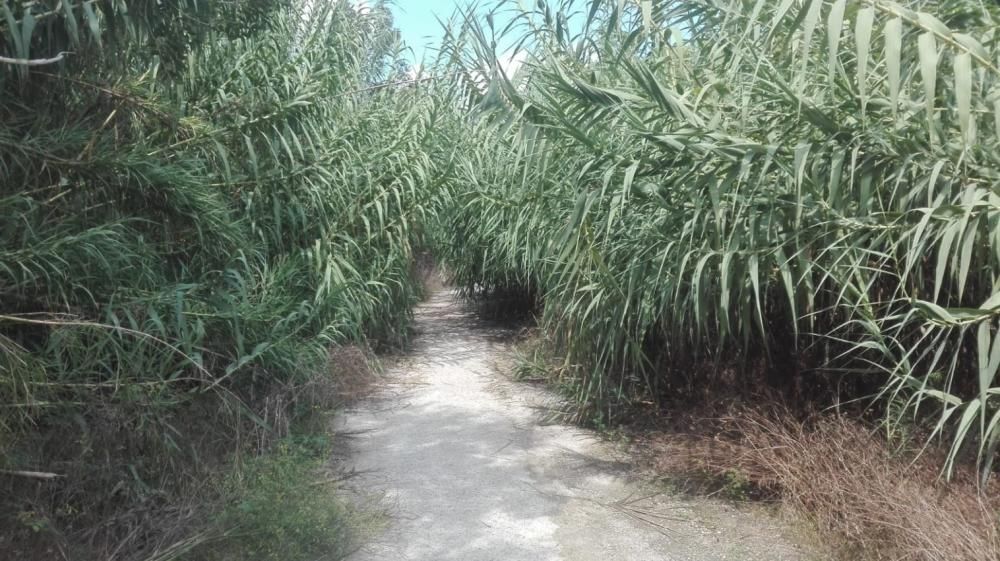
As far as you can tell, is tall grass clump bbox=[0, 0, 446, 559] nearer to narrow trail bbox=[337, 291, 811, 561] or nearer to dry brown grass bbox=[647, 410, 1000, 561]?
narrow trail bbox=[337, 291, 811, 561]

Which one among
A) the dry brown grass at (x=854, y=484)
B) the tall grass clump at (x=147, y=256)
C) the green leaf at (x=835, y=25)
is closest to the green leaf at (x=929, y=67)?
the green leaf at (x=835, y=25)

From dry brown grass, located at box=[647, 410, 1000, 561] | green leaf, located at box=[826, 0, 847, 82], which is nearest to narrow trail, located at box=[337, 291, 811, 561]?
dry brown grass, located at box=[647, 410, 1000, 561]

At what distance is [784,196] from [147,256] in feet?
9.41

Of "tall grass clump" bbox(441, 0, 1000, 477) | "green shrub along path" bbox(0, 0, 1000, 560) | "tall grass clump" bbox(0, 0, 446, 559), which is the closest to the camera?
"tall grass clump" bbox(441, 0, 1000, 477)

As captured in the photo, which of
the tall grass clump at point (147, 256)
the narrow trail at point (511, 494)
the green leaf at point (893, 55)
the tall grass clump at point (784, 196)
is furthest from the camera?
the narrow trail at point (511, 494)

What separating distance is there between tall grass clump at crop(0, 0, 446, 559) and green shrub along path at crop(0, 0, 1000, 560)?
0.02m

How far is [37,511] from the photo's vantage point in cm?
298

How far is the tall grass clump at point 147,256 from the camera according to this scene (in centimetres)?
317

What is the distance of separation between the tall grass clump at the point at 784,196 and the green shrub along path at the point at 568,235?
18 millimetres

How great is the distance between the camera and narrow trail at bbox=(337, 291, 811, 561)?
3.76 metres

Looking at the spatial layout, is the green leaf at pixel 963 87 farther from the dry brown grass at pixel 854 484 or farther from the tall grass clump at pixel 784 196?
the dry brown grass at pixel 854 484

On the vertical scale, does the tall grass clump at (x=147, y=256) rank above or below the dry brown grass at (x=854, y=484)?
above

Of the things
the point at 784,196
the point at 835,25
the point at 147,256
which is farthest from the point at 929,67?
the point at 147,256

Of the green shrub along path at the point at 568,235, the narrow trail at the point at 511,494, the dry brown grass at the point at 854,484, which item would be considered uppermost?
the green shrub along path at the point at 568,235
